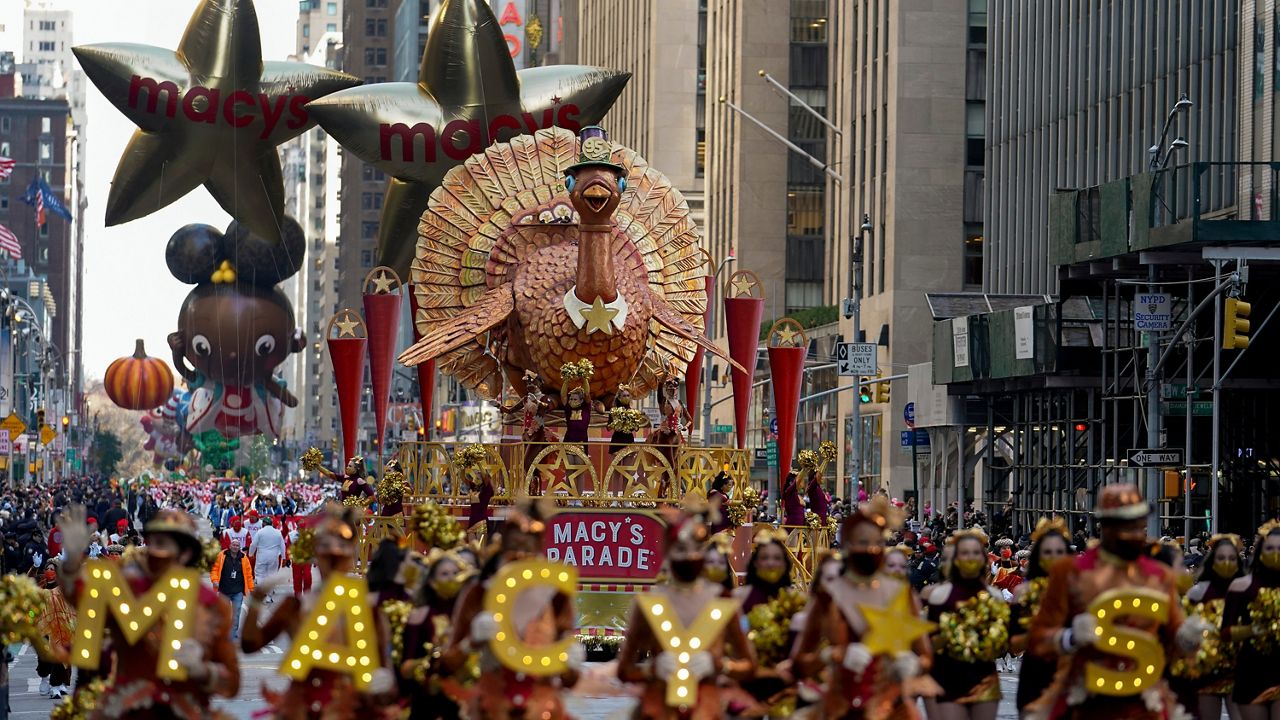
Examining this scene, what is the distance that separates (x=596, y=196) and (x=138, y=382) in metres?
84.7

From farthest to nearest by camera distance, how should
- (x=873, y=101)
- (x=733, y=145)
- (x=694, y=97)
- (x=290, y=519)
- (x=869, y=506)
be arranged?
1. (x=694, y=97)
2. (x=733, y=145)
3. (x=873, y=101)
4. (x=290, y=519)
5. (x=869, y=506)

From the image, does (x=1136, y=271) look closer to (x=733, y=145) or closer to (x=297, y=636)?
(x=297, y=636)

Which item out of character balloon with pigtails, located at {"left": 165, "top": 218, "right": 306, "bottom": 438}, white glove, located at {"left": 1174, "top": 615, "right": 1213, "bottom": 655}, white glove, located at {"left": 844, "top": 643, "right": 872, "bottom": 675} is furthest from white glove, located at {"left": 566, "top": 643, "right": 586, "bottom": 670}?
character balloon with pigtails, located at {"left": 165, "top": 218, "right": 306, "bottom": 438}

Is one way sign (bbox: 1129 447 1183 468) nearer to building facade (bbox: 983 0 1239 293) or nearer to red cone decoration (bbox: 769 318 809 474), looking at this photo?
red cone decoration (bbox: 769 318 809 474)

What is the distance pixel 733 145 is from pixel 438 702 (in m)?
75.4

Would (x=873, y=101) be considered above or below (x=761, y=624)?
above

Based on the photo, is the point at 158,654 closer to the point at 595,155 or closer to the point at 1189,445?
the point at 595,155

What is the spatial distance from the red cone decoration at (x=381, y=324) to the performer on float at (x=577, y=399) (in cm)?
324

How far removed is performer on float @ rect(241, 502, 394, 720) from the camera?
1121 cm

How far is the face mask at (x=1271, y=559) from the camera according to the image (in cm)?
1384

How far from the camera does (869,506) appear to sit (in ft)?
38.2

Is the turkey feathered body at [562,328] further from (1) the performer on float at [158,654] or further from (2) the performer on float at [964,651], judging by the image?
(1) the performer on float at [158,654]

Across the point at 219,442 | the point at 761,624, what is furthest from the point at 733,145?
the point at 761,624

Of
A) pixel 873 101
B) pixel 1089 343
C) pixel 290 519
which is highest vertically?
pixel 873 101
